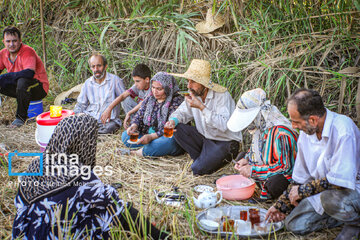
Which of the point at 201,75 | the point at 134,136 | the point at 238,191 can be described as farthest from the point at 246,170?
the point at 134,136

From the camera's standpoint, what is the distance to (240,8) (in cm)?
498

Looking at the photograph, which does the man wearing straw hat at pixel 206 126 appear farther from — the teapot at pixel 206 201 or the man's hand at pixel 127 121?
the man's hand at pixel 127 121

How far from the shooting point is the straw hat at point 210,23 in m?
5.28

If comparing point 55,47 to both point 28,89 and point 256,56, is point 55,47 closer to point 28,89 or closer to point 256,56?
point 28,89

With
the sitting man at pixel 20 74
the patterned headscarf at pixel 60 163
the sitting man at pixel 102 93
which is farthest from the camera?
the sitting man at pixel 20 74

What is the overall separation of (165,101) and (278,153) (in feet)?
6.35

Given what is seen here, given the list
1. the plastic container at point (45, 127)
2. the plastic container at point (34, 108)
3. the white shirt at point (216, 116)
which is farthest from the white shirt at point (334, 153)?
the plastic container at point (34, 108)

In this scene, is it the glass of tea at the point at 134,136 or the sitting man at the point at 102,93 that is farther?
the sitting man at the point at 102,93

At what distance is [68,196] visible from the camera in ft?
7.82

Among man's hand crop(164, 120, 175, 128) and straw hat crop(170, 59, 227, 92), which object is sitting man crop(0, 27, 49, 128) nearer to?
man's hand crop(164, 120, 175, 128)

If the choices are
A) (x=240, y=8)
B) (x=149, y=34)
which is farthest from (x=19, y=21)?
(x=240, y=8)

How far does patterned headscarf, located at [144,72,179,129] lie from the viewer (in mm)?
4617

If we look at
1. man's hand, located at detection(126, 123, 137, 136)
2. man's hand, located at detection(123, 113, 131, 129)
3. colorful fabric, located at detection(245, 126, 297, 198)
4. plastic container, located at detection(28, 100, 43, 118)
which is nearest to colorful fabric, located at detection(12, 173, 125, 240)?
colorful fabric, located at detection(245, 126, 297, 198)

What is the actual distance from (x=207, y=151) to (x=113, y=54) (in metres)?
3.08
